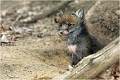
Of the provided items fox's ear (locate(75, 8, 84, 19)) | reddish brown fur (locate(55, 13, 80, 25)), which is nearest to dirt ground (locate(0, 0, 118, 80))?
reddish brown fur (locate(55, 13, 80, 25))

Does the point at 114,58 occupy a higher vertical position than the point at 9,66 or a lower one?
higher

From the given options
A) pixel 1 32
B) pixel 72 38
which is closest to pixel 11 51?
pixel 72 38

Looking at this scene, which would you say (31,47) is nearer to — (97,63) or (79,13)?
(79,13)

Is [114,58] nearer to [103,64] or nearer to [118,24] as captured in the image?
[103,64]

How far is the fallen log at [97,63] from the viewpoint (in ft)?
17.0

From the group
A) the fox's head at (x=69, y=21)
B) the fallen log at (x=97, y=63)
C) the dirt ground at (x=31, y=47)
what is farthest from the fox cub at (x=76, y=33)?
the fallen log at (x=97, y=63)

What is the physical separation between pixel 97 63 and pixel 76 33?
81.7 inches

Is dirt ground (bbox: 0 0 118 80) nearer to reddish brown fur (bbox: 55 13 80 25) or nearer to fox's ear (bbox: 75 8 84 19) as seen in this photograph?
reddish brown fur (bbox: 55 13 80 25)

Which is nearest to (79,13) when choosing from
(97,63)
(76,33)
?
(76,33)

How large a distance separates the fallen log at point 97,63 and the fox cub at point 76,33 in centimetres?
187

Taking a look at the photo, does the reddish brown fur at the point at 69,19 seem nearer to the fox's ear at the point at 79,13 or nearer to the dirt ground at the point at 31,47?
the fox's ear at the point at 79,13

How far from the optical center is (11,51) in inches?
299

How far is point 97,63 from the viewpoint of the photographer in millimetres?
5188

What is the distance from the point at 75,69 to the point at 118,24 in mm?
4422
